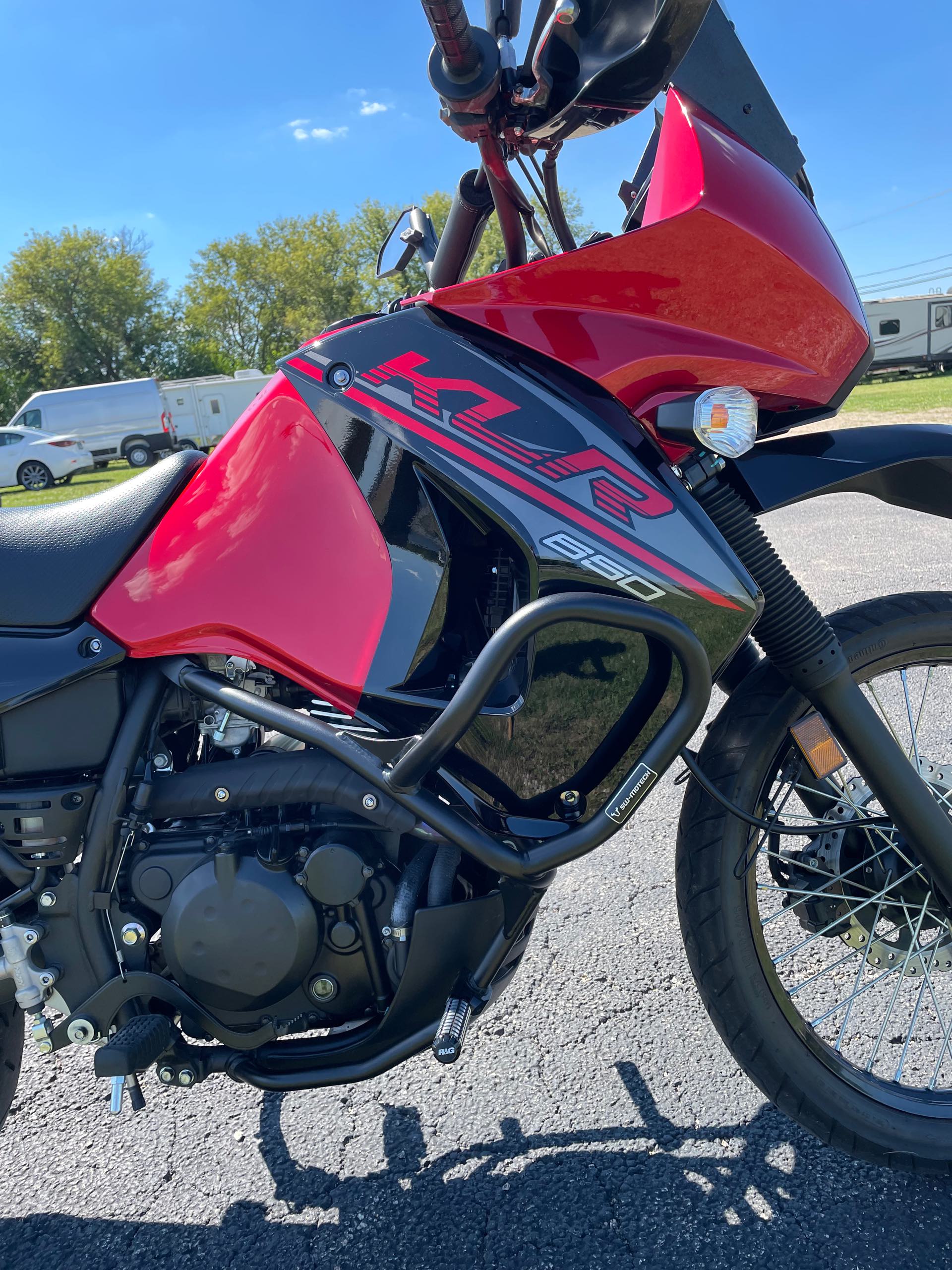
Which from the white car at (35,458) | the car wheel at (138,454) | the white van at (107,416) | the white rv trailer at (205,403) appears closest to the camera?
the white car at (35,458)

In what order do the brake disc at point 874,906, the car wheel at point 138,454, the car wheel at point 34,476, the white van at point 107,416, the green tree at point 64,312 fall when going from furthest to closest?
1. the green tree at point 64,312
2. the car wheel at point 138,454
3. the white van at point 107,416
4. the car wheel at point 34,476
5. the brake disc at point 874,906

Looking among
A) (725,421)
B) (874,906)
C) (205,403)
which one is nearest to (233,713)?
(725,421)

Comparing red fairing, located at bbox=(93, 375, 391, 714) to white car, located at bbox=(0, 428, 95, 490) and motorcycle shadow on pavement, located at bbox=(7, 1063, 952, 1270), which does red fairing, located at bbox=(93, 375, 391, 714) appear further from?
white car, located at bbox=(0, 428, 95, 490)

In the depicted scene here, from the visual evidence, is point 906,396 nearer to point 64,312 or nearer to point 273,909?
point 273,909

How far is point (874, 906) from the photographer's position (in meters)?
1.69

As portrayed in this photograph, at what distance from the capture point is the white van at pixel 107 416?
82.7ft

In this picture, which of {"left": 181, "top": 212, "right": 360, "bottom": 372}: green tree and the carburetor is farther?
{"left": 181, "top": 212, "right": 360, "bottom": 372}: green tree

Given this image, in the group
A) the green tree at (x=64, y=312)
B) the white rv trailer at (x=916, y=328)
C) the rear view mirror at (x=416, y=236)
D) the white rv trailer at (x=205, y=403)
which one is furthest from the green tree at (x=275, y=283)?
the rear view mirror at (x=416, y=236)

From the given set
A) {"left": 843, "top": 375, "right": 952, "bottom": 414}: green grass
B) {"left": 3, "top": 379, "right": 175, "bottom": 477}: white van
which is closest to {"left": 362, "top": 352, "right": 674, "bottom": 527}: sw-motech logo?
{"left": 843, "top": 375, "right": 952, "bottom": 414}: green grass

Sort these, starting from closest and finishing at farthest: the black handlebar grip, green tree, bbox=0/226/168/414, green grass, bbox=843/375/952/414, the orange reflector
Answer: the black handlebar grip, the orange reflector, green grass, bbox=843/375/952/414, green tree, bbox=0/226/168/414

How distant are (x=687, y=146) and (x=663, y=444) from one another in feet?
1.49

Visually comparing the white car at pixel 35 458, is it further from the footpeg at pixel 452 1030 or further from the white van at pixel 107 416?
the footpeg at pixel 452 1030

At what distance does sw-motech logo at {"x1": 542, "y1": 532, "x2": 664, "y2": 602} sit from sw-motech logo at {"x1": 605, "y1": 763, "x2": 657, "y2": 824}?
0.27 metres

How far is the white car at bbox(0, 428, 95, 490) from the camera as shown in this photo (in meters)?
21.4
